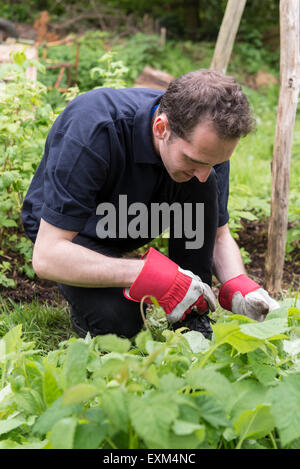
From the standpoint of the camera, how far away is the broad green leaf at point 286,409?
97 centimetres

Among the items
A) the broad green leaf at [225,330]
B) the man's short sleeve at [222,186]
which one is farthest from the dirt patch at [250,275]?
the broad green leaf at [225,330]

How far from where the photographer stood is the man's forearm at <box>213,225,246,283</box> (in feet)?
7.03

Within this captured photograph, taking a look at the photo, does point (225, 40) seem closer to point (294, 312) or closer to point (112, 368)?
point (294, 312)

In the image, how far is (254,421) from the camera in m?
1.04

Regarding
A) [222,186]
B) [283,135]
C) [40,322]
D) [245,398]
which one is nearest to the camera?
[245,398]

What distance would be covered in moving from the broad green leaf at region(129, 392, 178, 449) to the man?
865 millimetres

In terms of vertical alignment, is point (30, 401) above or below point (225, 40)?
below

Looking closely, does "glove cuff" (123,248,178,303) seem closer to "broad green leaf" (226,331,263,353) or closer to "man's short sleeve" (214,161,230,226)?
"man's short sleeve" (214,161,230,226)

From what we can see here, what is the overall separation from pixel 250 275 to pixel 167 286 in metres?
1.20

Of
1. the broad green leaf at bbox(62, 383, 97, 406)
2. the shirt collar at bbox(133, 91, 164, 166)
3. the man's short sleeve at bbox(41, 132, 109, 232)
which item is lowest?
the broad green leaf at bbox(62, 383, 97, 406)

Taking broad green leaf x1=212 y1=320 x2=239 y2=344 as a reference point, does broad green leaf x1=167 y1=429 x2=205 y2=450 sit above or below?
below

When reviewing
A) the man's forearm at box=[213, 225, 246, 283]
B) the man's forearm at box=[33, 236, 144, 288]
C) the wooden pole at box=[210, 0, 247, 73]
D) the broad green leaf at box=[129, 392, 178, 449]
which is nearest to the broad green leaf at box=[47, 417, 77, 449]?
the broad green leaf at box=[129, 392, 178, 449]

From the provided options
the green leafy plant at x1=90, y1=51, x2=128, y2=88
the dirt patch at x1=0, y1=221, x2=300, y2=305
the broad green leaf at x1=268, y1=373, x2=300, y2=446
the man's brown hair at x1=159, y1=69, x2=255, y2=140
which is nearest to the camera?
the broad green leaf at x1=268, y1=373, x2=300, y2=446

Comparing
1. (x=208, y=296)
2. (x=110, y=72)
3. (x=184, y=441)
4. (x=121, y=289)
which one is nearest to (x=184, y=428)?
(x=184, y=441)
